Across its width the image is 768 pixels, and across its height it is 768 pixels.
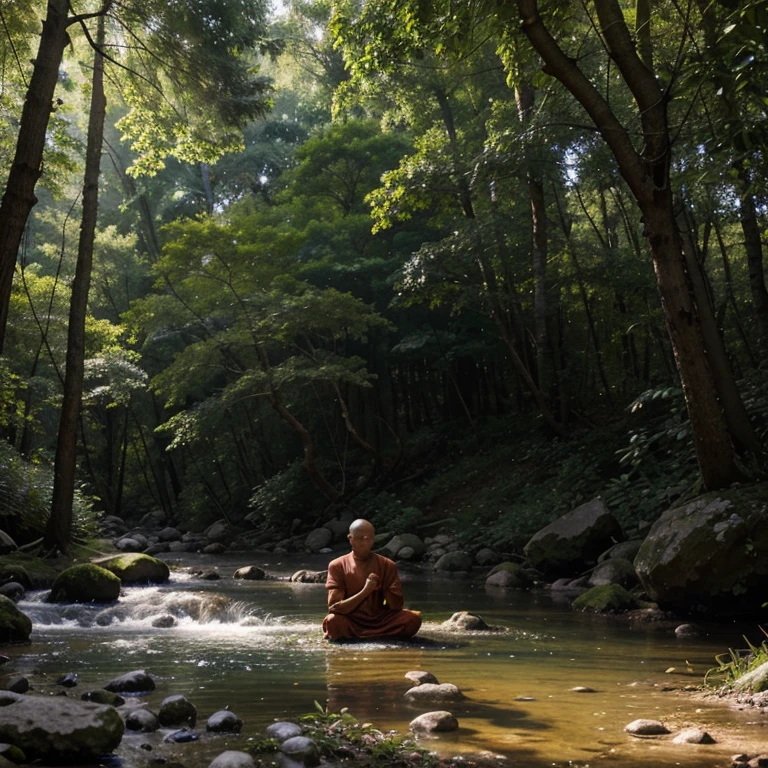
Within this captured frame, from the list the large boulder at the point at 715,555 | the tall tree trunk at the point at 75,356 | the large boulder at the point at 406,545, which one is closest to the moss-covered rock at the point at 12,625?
the tall tree trunk at the point at 75,356

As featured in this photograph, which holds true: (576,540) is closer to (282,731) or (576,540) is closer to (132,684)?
(132,684)

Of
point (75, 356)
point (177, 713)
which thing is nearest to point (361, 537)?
point (177, 713)

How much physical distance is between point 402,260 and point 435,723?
1923cm

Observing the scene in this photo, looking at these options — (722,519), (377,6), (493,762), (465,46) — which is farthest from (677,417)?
(493,762)

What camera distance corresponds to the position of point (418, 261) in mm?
17391

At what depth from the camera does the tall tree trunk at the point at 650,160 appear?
24.1 feet

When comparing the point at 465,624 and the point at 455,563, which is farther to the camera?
the point at 455,563

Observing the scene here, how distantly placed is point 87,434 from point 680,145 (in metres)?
28.9

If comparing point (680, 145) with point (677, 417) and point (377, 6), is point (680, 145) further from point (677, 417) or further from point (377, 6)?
point (377, 6)

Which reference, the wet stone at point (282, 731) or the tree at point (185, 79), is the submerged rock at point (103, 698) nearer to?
the wet stone at point (282, 731)

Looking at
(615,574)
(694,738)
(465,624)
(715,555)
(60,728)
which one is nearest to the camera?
(60,728)

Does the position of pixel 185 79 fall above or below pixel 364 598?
above

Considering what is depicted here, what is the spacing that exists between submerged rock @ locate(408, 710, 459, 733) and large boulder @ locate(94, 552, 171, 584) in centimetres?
973

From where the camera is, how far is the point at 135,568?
13.4 meters
